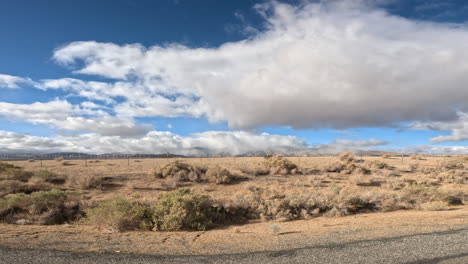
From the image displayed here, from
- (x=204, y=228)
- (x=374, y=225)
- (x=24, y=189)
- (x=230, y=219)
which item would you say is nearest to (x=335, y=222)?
(x=374, y=225)

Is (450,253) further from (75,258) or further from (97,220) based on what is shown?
(97,220)

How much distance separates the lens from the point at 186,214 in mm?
16109

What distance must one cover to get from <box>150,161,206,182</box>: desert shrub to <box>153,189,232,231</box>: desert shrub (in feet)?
38.7

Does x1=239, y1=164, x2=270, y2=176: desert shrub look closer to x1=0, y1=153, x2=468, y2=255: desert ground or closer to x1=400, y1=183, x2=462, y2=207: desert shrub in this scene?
x1=0, y1=153, x2=468, y2=255: desert ground

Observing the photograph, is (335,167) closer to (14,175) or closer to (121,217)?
(121,217)

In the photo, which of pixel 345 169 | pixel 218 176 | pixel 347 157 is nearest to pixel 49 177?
pixel 218 176

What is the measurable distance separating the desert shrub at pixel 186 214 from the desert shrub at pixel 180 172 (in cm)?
1178

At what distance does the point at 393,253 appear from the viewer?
9.87 m

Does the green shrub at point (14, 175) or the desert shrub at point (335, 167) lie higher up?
the green shrub at point (14, 175)

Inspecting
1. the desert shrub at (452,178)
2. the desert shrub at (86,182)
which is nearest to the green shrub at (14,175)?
the desert shrub at (86,182)

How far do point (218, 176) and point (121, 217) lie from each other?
15016mm

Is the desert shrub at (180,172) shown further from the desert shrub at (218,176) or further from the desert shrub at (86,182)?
A: the desert shrub at (86,182)

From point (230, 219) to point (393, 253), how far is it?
32.3 ft

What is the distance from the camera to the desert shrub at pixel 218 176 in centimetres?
2958
